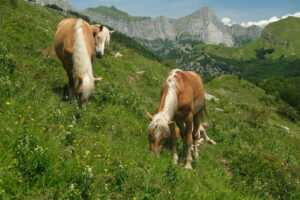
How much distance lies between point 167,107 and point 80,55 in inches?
150

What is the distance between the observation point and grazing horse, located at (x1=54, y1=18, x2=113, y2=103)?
7.00 m

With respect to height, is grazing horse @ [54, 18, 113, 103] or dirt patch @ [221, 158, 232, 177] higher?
grazing horse @ [54, 18, 113, 103]

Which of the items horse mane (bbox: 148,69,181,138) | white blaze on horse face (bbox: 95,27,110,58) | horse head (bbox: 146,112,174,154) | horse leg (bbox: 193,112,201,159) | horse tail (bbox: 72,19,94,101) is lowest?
horse leg (bbox: 193,112,201,159)

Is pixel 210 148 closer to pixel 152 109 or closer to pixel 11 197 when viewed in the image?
pixel 152 109

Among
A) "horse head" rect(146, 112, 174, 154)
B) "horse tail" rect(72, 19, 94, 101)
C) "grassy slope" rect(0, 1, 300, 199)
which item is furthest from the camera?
"horse tail" rect(72, 19, 94, 101)

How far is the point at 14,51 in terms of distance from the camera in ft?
35.4

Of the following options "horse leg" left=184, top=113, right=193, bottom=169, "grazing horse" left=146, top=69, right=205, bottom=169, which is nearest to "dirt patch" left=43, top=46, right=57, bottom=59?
"grazing horse" left=146, top=69, right=205, bottom=169

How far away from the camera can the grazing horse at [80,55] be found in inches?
276

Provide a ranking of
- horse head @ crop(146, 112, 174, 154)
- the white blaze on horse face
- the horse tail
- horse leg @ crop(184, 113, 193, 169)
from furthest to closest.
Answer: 1. the white blaze on horse face
2. horse leg @ crop(184, 113, 193, 169)
3. the horse tail
4. horse head @ crop(146, 112, 174, 154)

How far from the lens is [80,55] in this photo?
7668mm

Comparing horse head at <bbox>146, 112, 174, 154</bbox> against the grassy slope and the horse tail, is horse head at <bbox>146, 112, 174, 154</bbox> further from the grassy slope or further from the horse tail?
the horse tail

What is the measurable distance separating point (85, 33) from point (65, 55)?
1268mm

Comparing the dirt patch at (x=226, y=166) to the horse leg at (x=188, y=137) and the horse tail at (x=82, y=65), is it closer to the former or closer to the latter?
the horse leg at (x=188, y=137)

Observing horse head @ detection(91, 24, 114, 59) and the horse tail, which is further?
horse head @ detection(91, 24, 114, 59)
